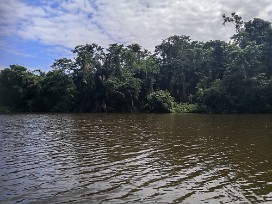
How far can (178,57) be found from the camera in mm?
93875

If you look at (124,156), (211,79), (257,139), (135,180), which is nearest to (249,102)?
(211,79)

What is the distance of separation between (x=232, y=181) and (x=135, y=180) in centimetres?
355

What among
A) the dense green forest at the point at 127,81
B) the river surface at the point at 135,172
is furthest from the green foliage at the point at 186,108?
the river surface at the point at 135,172

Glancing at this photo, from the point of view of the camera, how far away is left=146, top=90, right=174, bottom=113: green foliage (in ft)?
241

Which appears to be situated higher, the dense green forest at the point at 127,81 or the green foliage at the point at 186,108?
the dense green forest at the point at 127,81

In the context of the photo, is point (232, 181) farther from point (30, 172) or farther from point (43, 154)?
point (43, 154)

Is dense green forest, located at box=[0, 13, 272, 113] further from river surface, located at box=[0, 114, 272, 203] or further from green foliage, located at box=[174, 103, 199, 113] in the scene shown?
river surface, located at box=[0, 114, 272, 203]

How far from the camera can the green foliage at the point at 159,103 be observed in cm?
7338

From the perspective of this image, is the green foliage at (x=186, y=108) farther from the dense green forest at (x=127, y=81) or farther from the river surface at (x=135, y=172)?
the river surface at (x=135, y=172)

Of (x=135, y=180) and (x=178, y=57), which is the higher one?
(x=178, y=57)

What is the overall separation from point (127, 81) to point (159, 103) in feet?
32.0

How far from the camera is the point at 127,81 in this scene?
76.4 metres

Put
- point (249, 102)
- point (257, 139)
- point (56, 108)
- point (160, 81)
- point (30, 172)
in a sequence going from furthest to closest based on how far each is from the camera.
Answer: point (160, 81)
point (56, 108)
point (249, 102)
point (257, 139)
point (30, 172)

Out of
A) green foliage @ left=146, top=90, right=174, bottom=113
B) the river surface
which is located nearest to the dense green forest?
green foliage @ left=146, top=90, right=174, bottom=113
